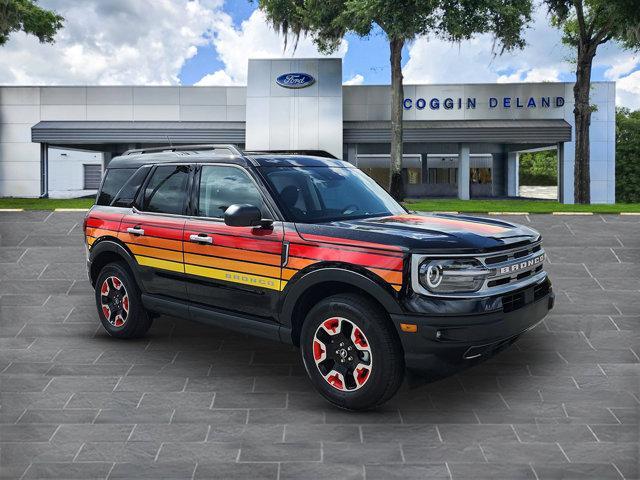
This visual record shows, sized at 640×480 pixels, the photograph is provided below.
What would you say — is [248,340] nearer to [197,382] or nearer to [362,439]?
[197,382]

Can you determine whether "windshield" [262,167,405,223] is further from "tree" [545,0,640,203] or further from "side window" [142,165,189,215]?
"tree" [545,0,640,203]

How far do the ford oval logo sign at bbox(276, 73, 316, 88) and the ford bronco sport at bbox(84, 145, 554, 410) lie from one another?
24.3 m

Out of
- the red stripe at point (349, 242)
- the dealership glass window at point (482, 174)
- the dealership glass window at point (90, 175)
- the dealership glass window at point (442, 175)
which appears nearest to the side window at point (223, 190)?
the red stripe at point (349, 242)

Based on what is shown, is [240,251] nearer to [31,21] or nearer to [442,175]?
[31,21]

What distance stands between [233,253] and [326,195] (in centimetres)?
101

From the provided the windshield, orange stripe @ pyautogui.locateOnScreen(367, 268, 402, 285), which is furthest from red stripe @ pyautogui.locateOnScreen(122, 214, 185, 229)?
orange stripe @ pyautogui.locateOnScreen(367, 268, 402, 285)

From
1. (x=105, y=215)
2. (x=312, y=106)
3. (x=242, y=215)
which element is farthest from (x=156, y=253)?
(x=312, y=106)

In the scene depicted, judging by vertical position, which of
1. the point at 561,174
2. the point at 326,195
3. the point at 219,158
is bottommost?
the point at 326,195

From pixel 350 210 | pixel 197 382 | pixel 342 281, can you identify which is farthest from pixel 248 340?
pixel 342 281

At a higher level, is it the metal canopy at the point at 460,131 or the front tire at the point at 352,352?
the metal canopy at the point at 460,131

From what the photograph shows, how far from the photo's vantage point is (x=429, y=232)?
4.92 m

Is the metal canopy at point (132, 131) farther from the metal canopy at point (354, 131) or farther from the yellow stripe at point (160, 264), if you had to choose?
the yellow stripe at point (160, 264)

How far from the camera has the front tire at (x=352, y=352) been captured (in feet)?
Result: 15.3

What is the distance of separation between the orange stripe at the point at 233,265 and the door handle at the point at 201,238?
0.46ft
